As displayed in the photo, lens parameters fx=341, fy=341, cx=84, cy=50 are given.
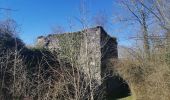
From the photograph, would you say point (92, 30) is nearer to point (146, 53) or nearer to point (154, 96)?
point (146, 53)

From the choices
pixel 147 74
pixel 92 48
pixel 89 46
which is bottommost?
pixel 147 74

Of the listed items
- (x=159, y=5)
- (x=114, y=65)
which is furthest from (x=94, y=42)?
(x=159, y=5)

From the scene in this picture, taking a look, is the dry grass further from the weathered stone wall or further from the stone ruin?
the weathered stone wall

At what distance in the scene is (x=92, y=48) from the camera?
22047 mm

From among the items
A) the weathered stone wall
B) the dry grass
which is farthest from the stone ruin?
the dry grass

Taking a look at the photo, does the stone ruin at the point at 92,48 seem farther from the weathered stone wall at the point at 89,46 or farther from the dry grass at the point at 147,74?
the dry grass at the point at 147,74

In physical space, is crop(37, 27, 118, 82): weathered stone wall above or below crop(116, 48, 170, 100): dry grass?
above

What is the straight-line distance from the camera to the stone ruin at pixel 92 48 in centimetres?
1994

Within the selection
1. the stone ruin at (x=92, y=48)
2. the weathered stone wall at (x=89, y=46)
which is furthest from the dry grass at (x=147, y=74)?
the weathered stone wall at (x=89, y=46)

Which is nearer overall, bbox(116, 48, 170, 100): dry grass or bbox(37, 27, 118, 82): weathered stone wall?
bbox(116, 48, 170, 100): dry grass

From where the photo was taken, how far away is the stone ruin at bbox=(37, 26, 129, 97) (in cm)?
1994

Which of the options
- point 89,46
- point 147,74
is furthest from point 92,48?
point 147,74

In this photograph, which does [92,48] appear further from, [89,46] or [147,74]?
[147,74]

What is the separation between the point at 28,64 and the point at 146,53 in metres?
6.28
